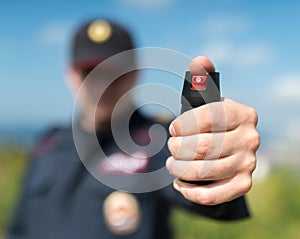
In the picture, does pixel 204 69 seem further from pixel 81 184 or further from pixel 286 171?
pixel 286 171

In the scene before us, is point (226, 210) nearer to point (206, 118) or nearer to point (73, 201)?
point (206, 118)

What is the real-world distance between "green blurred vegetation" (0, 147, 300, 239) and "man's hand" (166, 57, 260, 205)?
2383mm

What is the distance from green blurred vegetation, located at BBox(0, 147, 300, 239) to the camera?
3.39m

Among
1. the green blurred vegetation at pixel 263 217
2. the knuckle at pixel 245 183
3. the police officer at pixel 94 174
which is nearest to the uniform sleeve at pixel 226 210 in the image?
the police officer at pixel 94 174

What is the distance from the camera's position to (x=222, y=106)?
0.75 meters

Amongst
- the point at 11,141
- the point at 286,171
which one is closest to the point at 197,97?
the point at 286,171

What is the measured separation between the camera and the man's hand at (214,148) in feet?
2.42

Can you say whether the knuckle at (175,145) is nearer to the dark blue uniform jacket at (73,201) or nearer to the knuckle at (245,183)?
the knuckle at (245,183)

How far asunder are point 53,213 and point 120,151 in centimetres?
24

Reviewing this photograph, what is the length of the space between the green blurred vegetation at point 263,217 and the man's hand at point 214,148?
7.82ft

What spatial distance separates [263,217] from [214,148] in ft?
9.37

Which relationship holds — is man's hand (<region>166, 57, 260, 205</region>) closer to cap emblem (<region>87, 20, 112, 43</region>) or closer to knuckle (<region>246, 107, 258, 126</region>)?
knuckle (<region>246, 107, 258, 126</region>)

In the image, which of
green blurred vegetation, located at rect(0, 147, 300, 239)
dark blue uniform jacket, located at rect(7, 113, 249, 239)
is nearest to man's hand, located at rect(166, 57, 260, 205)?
dark blue uniform jacket, located at rect(7, 113, 249, 239)

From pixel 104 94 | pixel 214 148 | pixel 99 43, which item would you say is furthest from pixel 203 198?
pixel 99 43
